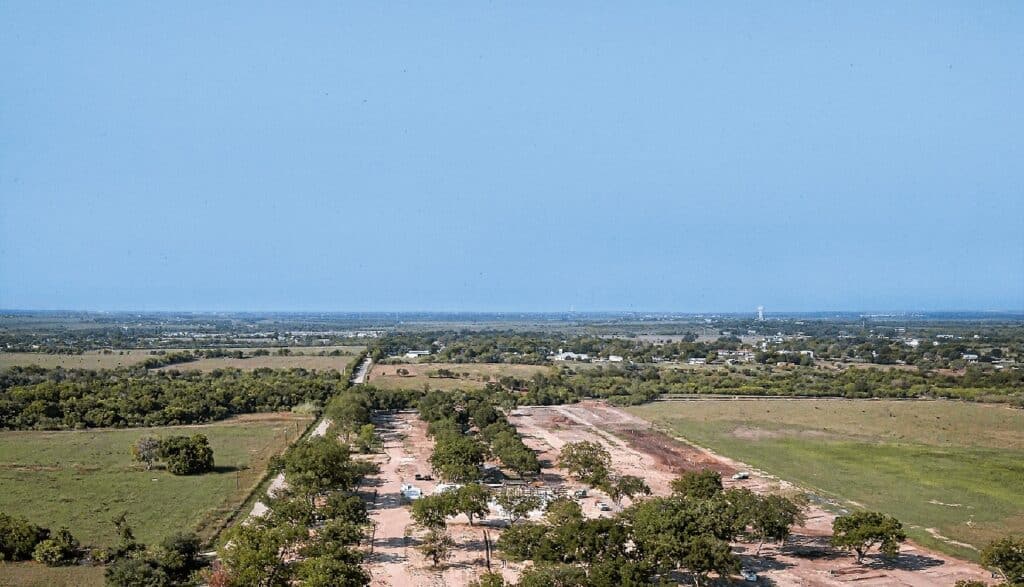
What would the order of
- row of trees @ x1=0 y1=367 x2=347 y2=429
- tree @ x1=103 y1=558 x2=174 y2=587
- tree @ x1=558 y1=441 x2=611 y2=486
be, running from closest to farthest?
1. tree @ x1=103 y1=558 x2=174 y2=587
2. tree @ x1=558 y1=441 x2=611 y2=486
3. row of trees @ x1=0 y1=367 x2=347 y2=429

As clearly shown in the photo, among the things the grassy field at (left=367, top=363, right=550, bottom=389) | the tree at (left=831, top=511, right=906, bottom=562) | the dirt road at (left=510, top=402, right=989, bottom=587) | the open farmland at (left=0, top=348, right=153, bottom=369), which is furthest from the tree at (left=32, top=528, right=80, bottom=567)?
the open farmland at (left=0, top=348, right=153, bottom=369)

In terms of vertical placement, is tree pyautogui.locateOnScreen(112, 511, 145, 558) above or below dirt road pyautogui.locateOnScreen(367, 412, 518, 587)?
above

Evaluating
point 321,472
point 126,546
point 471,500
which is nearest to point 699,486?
point 471,500

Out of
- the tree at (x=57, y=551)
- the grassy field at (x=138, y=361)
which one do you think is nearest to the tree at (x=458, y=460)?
the tree at (x=57, y=551)

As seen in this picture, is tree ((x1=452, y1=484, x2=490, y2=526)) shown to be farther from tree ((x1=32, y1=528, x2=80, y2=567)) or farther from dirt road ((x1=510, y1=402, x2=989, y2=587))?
tree ((x1=32, y1=528, x2=80, y2=567))

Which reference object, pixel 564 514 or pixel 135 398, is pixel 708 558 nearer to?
pixel 564 514

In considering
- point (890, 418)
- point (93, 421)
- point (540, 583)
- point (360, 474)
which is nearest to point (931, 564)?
point (540, 583)

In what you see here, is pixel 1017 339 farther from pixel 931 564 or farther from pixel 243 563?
pixel 243 563
